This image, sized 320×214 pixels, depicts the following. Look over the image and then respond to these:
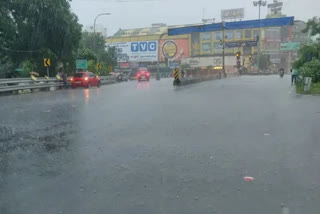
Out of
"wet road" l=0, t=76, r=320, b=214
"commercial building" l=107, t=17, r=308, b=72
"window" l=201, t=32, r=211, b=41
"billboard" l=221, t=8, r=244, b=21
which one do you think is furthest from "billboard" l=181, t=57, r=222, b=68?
"wet road" l=0, t=76, r=320, b=214

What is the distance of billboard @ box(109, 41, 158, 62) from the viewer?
102 meters

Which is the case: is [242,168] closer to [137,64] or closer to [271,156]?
[271,156]

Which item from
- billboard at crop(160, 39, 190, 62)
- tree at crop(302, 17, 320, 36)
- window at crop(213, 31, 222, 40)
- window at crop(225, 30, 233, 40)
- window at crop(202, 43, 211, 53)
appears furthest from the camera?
billboard at crop(160, 39, 190, 62)

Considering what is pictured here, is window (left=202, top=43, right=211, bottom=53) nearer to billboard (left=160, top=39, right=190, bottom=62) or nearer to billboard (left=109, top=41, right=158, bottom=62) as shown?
billboard (left=160, top=39, right=190, bottom=62)

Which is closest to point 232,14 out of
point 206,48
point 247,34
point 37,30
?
point 247,34

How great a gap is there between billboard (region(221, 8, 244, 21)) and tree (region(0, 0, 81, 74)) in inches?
3073

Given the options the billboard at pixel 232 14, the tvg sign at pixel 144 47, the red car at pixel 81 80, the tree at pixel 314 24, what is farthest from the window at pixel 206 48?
the red car at pixel 81 80

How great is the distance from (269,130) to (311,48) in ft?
92.3

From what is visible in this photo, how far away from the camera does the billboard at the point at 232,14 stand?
104 m

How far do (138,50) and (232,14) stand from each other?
29076 millimetres

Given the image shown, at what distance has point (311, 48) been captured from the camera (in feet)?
112

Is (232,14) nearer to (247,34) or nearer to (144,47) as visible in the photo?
(247,34)

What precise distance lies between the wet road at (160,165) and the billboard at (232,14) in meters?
98.2

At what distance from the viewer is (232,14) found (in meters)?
105
